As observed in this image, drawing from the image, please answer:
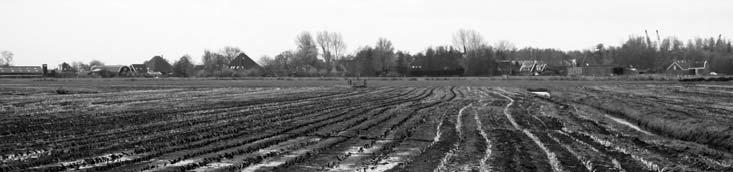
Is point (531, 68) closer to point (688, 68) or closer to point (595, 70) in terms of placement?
point (595, 70)

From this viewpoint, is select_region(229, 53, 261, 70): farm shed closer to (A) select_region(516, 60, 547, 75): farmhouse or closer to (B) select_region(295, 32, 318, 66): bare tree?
(B) select_region(295, 32, 318, 66): bare tree

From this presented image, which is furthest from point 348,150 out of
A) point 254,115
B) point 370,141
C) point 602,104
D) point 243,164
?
point 602,104

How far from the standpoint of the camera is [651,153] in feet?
41.0

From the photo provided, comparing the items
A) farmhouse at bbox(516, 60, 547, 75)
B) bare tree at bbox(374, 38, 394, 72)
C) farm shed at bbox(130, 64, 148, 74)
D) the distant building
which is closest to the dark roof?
farm shed at bbox(130, 64, 148, 74)

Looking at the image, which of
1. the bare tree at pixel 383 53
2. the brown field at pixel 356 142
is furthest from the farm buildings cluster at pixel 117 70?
the brown field at pixel 356 142

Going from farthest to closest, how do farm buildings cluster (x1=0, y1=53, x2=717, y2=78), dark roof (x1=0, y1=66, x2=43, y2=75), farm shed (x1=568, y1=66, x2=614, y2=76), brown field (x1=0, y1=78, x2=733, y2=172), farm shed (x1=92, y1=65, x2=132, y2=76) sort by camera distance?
farm shed (x1=92, y1=65, x2=132, y2=76)
dark roof (x1=0, y1=66, x2=43, y2=75)
farm shed (x1=568, y1=66, x2=614, y2=76)
farm buildings cluster (x1=0, y1=53, x2=717, y2=78)
brown field (x1=0, y1=78, x2=733, y2=172)

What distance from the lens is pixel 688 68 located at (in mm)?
123688

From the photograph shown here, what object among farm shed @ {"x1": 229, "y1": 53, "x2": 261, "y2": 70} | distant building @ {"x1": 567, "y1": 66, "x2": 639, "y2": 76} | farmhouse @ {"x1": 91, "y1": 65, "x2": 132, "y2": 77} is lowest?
distant building @ {"x1": 567, "y1": 66, "x2": 639, "y2": 76}

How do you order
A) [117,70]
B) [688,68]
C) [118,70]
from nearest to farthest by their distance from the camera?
[688,68] < [117,70] < [118,70]

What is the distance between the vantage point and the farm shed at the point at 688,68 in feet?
396

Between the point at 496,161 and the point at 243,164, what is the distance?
Result: 161 inches

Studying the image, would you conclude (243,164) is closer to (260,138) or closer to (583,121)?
(260,138)

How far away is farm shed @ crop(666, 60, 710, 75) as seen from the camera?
121 m

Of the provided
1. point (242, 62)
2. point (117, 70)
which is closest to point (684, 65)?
point (242, 62)
